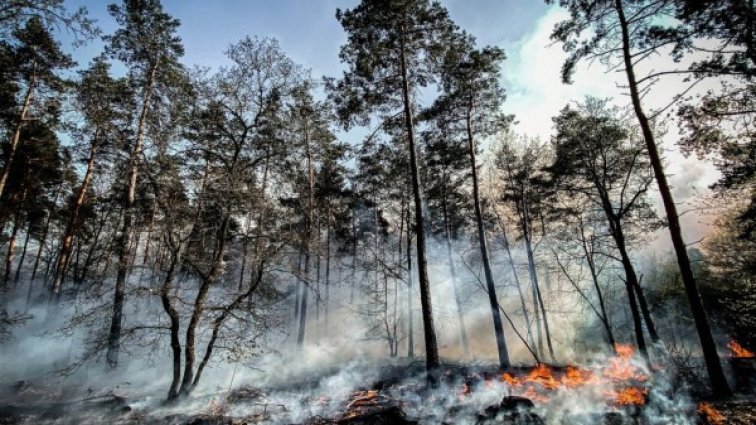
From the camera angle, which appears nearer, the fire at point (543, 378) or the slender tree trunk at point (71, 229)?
the fire at point (543, 378)

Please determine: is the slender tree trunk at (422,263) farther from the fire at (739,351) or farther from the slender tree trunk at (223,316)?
the fire at (739,351)

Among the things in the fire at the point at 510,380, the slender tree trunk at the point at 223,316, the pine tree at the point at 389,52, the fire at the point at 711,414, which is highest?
the pine tree at the point at 389,52

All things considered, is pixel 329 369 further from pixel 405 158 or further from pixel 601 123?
pixel 601 123

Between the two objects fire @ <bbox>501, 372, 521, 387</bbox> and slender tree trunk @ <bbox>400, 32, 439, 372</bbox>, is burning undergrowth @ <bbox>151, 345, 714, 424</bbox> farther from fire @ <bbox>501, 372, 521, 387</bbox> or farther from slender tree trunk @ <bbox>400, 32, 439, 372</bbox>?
slender tree trunk @ <bbox>400, 32, 439, 372</bbox>

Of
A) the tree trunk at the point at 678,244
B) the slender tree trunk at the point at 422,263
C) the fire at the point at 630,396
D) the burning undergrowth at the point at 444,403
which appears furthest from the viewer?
the slender tree trunk at the point at 422,263

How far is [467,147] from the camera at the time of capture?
57.7 feet

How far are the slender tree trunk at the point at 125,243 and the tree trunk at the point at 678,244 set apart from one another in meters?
14.8

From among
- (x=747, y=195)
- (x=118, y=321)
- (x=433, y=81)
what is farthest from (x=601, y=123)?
(x=118, y=321)

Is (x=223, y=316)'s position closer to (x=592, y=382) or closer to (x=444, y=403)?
(x=444, y=403)

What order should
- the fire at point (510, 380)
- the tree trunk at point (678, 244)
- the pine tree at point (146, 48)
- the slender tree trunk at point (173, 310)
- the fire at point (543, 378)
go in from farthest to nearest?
the pine tree at point (146, 48) < the fire at point (510, 380) < the fire at point (543, 378) < the slender tree trunk at point (173, 310) < the tree trunk at point (678, 244)

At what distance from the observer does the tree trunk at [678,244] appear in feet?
26.0

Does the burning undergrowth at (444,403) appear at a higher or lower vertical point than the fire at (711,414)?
lower

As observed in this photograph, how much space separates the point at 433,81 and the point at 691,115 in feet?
27.9

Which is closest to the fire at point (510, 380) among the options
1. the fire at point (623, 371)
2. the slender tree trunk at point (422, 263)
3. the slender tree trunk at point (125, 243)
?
the slender tree trunk at point (422, 263)
